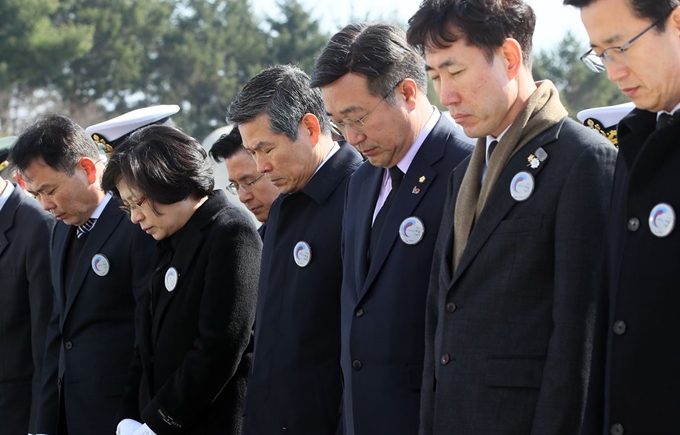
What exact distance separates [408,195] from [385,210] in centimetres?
12

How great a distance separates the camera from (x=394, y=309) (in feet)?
12.1

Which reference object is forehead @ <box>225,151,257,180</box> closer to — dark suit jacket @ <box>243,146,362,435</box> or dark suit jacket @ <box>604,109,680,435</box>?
dark suit jacket @ <box>243,146,362,435</box>

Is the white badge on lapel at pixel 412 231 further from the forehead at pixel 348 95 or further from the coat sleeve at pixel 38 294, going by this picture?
the coat sleeve at pixel 38 294

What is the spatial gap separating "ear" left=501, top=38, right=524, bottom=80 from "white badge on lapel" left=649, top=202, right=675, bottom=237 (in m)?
0.84

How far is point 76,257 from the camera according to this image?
5500 millimetres

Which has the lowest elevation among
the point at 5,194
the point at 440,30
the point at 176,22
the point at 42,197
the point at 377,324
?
the point at 176,22

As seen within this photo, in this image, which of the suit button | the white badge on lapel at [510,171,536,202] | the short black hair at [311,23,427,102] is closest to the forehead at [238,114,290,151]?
the short black hair at [311,23,427,102]

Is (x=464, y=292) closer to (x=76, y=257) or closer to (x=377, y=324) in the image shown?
(x=377, y=324)

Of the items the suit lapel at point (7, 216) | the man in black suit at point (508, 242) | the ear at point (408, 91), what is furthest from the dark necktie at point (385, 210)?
the suit lapel at point (7, 216)

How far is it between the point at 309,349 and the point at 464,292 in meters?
1.11

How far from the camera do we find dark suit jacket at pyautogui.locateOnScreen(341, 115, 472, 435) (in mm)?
3648

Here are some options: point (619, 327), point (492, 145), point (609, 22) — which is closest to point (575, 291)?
point (619, 327)

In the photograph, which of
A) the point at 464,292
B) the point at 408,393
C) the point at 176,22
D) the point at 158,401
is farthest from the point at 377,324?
the point at 176,22

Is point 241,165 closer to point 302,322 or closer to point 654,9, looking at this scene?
point 302,322
